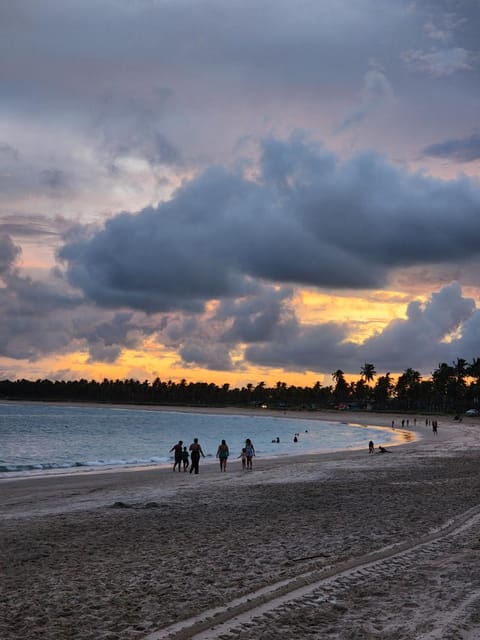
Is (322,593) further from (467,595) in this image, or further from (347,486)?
(347,486)

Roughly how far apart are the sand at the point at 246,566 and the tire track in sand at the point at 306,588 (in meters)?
0.03

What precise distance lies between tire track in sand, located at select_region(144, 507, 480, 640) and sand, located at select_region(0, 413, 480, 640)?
0.10 feet

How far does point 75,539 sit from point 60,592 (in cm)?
438

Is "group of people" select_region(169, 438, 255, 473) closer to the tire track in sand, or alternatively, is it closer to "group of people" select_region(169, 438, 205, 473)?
"group of people" select_region(169, 438, 205, 473)

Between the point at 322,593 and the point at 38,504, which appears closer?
the point at 322,593

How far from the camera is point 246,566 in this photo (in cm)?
1039

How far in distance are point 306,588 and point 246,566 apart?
5.68 feet

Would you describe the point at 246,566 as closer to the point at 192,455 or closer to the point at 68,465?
the point at 192,455

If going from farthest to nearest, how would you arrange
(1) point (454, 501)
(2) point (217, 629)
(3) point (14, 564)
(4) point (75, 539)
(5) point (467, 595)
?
(1) point (454, 501) → (4) point (75, 539) → (3) point (14, 564) → (5) point (467, 595) → (2) point (217, 629)

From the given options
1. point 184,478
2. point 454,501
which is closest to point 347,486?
point 454,501

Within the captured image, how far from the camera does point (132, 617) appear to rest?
7848 mm

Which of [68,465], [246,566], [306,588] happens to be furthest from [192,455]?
[306,588]

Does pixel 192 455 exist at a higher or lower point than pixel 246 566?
lower

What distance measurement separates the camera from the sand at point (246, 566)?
24.5 ft
